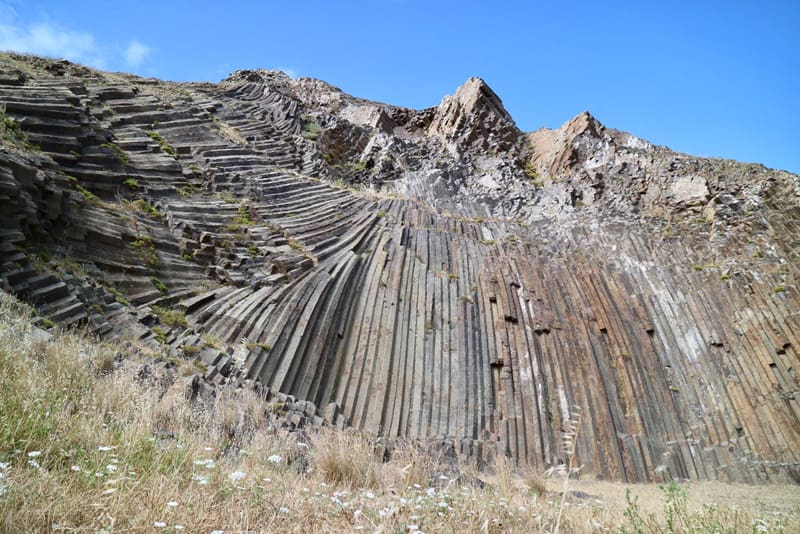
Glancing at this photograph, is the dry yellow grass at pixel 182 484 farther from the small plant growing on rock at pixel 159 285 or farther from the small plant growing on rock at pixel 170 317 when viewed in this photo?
the small plant growing on rock at pixel 159 285

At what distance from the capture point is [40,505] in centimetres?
204

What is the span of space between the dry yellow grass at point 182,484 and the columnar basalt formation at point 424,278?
130 inches

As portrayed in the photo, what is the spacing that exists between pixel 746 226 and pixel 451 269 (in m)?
10.3

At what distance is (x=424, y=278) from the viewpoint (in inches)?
573

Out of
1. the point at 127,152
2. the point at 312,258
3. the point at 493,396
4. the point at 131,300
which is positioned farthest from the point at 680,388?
the point at 127,152

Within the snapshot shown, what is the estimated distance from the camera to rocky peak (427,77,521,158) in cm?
2384

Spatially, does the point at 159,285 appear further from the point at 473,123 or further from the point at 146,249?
the point at 473,123

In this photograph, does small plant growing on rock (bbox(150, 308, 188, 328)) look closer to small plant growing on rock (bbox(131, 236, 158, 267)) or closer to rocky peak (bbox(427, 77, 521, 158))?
small plant growing on rock (bbox(131, 236, 158, 267))

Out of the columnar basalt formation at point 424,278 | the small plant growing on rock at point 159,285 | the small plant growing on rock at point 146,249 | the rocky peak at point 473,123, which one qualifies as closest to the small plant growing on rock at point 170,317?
the columnar basalt formation at point 424,278

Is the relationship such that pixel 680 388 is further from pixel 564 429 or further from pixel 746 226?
pixel 746 226

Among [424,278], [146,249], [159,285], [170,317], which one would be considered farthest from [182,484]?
[424,278]

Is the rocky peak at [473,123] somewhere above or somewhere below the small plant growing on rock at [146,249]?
above

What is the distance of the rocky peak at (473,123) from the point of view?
23.8m

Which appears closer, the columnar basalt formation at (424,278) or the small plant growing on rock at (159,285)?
the columnar basalt formation at (424,278)
